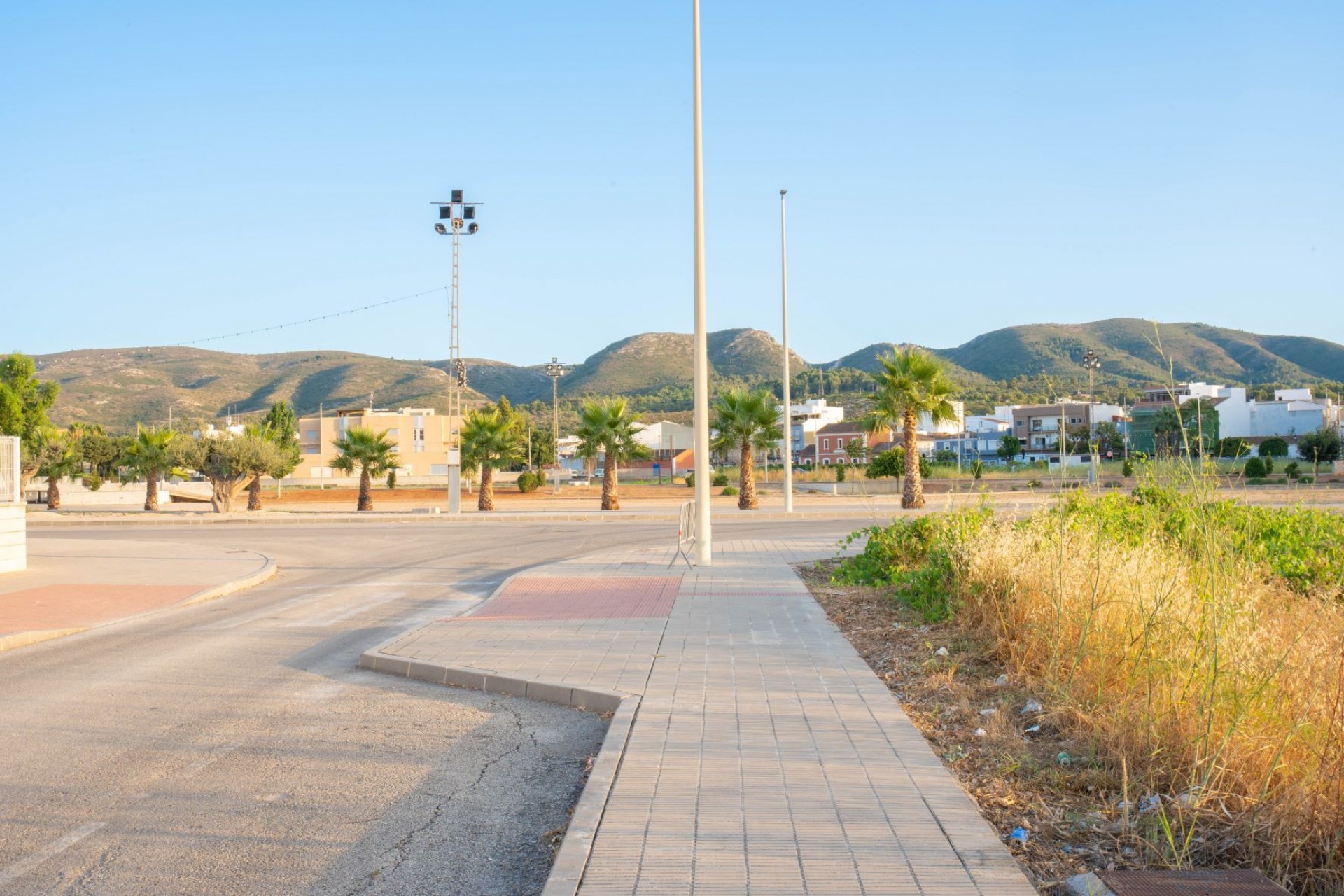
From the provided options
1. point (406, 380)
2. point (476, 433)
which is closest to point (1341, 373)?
point (406, 380)

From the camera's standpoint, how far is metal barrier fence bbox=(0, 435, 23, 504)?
17.2m

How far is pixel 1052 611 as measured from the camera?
24.7 ft

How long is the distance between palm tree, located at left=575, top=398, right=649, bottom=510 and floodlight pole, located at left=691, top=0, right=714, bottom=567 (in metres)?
22.4

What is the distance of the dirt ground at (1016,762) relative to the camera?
4238mm

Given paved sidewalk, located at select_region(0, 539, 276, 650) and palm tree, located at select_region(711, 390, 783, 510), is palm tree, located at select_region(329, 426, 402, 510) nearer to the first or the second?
palm tree, located at select_region(711, 390, 783, 510)

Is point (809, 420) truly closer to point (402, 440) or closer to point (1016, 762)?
point (402, 440)

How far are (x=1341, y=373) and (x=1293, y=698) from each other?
17407 centimetres

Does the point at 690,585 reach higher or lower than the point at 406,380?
lower

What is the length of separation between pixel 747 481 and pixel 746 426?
2033mm

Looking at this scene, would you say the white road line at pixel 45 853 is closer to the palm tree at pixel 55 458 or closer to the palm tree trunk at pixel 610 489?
the palm tree trunk at pixel 610 489

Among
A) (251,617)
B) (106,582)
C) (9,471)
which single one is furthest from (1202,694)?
(9,471)

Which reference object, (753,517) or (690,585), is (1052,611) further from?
(753,517)

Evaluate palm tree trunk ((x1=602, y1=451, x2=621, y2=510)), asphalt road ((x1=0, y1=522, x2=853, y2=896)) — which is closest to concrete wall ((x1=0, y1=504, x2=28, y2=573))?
asphalt road ((x1=0, y1=522, x2=853, y2=896))

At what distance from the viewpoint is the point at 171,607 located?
1341 centimetres
